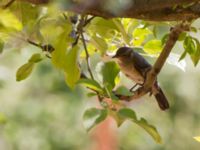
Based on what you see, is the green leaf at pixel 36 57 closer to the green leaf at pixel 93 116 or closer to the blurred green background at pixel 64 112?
the green leaf at pixel 93 116

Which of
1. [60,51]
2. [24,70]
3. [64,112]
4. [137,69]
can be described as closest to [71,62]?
[60,51]

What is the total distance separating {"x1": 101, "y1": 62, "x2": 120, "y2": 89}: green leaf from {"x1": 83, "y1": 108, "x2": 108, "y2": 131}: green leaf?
0.22 feet

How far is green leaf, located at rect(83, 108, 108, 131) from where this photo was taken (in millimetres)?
455

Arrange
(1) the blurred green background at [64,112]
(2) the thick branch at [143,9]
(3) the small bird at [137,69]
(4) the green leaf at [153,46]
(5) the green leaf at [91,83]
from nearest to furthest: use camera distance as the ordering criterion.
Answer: (2) the thick branch at [143,9] < (5) the green leaf at [91,83] < (4) the green leaf at [153,46] < (3) the small bird at [137,69] < (1) the blurred green background at [64,112]

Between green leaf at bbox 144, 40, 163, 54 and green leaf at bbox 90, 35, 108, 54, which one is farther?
green leaf at bbox 144, 40, 163, 54

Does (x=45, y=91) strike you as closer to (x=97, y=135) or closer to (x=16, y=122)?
(x=16, y=122)

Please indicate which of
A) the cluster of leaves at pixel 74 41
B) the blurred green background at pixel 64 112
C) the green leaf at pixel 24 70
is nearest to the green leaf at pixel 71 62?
the cluster of leaves at pixel 74 41

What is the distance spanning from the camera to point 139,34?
0.63 m

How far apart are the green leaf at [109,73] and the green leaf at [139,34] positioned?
0.23 feet

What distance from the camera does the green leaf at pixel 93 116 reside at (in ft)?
1.49

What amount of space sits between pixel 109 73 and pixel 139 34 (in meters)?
0.09

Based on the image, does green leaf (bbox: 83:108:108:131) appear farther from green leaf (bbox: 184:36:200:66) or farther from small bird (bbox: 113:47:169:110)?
small bird (bbox: 113:47:169:110)

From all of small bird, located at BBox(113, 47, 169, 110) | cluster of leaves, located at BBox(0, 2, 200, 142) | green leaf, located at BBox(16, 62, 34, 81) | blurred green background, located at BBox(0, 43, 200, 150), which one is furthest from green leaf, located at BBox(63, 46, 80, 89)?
blurred green background, located at BBox(0, 43, 200, 150)

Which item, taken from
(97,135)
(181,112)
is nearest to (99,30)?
(97,135)
